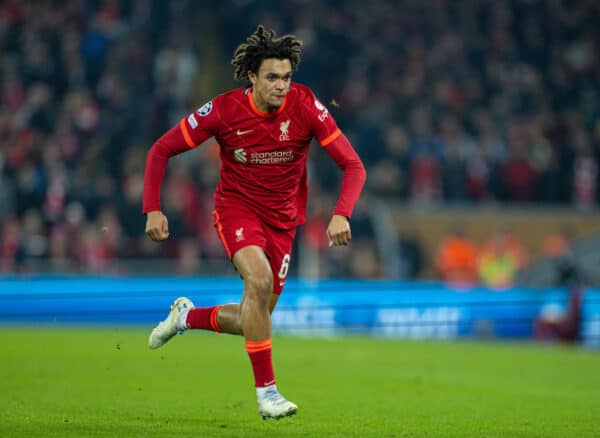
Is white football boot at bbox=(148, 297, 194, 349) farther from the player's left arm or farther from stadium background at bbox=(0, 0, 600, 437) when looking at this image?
the player's left arm

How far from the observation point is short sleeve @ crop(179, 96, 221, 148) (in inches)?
279

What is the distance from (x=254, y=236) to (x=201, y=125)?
79cm

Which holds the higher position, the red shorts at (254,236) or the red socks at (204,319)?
the red shorts at (254,236)

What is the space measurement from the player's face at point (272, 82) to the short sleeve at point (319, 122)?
197mm

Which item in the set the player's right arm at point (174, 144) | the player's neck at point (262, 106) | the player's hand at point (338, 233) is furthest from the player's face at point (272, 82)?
the player's hand at point (338, 233)

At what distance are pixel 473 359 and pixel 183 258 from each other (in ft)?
17.9

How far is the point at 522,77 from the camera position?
23.5 meters

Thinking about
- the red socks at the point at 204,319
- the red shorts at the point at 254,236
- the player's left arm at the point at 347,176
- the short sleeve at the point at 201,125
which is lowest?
the red socks at the point at 204,319

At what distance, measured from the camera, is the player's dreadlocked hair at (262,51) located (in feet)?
23.1

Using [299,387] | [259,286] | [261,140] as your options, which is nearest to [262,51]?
[261,140]

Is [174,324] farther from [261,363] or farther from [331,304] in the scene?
[331,304]

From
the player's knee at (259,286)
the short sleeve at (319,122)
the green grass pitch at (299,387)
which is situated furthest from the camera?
the short sleeve at (319,122)

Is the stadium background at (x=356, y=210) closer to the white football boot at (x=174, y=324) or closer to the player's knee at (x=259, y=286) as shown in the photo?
the white football boot at (x=174, y=324)

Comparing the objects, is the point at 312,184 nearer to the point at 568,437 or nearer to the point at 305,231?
the point at 305,231
